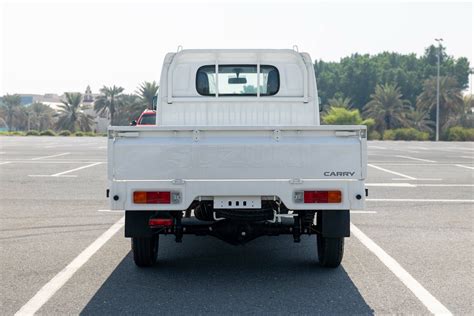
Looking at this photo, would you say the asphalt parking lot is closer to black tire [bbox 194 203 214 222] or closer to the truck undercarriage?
the truck undercarriage

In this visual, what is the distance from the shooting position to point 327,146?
5.42 metres

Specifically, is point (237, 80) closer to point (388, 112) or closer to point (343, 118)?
point (343, 118)

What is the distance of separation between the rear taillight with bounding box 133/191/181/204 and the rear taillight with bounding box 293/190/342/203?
106 cm

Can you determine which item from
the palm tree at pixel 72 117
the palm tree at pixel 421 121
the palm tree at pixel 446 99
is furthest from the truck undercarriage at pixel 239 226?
the palm tree at pixel 72 117

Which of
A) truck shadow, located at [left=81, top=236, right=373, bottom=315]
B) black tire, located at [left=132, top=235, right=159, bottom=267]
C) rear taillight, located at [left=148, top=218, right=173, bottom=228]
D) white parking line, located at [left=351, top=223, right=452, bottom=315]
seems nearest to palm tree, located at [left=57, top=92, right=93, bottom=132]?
white parking line, located at [left=351, top=223, right=452, bottom=315]

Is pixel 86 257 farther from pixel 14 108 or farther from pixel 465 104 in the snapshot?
pixel 14 108

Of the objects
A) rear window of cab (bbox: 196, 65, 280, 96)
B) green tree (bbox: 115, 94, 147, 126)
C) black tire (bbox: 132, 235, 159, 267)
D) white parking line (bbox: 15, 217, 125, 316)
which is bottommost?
white parking line (bbox: 15, 217, 125, 316)

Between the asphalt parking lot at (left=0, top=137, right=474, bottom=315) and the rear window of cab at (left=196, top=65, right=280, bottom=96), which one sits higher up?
the rear window of cab at (left=196, top=65, right=280, bottom=96)

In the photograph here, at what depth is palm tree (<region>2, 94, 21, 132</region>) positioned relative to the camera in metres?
106

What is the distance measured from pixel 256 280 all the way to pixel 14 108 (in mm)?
108892

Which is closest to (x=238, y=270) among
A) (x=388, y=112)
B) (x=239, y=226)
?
(x=239, y=226)

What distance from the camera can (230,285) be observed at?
18.7ft

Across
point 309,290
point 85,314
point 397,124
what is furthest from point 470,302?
point 397,124

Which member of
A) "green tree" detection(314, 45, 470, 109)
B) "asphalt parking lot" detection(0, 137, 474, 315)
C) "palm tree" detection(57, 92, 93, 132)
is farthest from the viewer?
"green tree" detection(314, 45, 470, 109)
